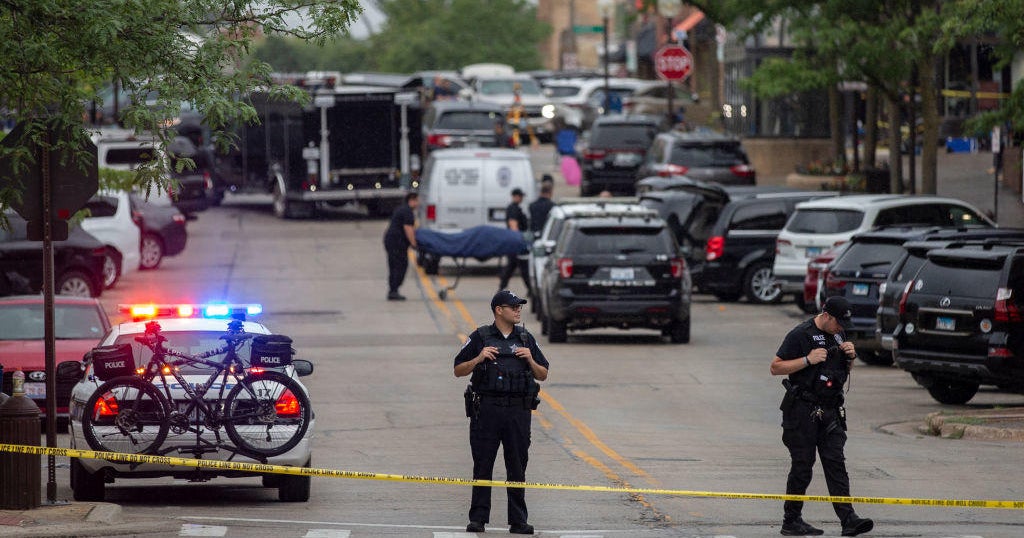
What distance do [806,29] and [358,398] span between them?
18059 millimetres

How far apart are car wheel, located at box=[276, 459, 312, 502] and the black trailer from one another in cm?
3025

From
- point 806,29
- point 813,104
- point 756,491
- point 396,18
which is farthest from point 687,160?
point 396,18

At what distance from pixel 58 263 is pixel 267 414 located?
17481 millimetres

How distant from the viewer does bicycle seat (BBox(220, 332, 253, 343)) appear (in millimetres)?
13133

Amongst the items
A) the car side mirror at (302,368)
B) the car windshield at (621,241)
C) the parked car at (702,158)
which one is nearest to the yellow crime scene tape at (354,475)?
the car side mirror at (302,368)

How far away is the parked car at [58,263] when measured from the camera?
28.5 meters

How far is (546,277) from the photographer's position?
25.9 m

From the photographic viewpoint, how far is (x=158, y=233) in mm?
36156

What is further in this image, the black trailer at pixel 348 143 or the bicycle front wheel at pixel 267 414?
the black trailer at pixel 348 143

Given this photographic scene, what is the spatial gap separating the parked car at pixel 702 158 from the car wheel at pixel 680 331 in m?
14.9

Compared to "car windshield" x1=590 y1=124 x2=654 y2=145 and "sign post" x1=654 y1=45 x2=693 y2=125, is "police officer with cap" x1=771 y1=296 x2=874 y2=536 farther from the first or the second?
"car windshield" x1=590 y1=124 x2=654 y2=145

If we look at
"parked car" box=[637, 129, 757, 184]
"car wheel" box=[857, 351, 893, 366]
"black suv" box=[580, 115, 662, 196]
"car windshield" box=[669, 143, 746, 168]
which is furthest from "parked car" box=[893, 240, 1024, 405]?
"black suv" box=[580, 115, 662, 196]

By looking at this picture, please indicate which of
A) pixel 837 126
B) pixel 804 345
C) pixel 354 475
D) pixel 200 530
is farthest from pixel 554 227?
pixel 837 126

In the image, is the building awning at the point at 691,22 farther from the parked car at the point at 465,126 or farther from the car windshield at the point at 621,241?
the car windshield at the point at 621,241
